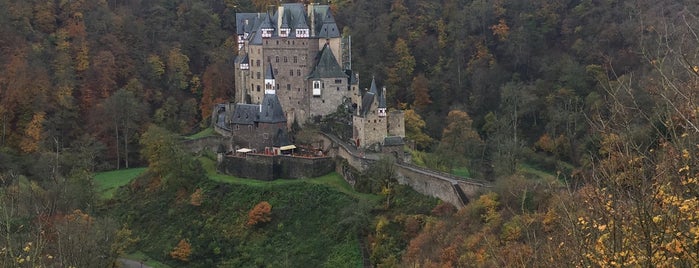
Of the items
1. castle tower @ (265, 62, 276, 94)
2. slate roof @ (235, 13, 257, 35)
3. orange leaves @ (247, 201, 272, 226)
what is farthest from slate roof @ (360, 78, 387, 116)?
slate roof @ (235, 13, 257, 35)

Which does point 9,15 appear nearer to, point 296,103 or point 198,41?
point 198,41

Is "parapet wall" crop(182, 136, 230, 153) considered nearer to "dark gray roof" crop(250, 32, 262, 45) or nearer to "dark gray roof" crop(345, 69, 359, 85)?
"dark gray roof" crop(250, 32, 262, 45)

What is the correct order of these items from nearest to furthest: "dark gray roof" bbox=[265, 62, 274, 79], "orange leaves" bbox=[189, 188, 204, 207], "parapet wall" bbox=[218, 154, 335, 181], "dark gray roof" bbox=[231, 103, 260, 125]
Answer: "orange leaves" bbox=[189, 188, 204, 207] → "parapet wall" bbox=[218, 154, 335, 181] → "dark gray roof" bbox=[231, 103, 260, 125] → "dark gray roof" bbox=[265, 62, 274, 79]

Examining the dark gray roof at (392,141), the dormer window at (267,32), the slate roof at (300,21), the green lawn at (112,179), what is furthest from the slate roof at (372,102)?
A: the green lawn at (112,179)

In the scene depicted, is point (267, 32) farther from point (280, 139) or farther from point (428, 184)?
point (428, 184)

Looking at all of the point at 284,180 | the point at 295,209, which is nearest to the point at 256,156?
the point at 284,180

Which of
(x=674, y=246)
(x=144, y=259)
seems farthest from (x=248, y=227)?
(x=674, y=246)
